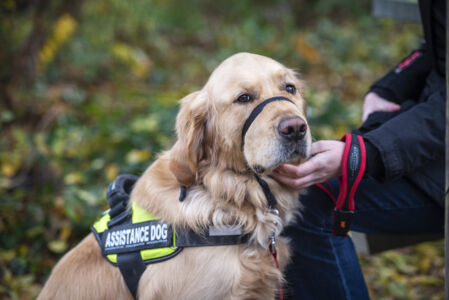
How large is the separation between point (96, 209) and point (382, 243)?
8.14 ft

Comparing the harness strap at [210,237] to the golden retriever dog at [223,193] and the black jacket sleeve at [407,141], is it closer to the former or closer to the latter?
the golden retriever dog at [223,193]

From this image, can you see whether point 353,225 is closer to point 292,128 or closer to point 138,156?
point 292,128

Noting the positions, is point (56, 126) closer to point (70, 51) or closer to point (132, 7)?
point (70, 51)

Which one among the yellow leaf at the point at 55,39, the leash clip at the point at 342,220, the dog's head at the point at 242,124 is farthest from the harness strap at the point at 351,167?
the yellow leaf at the point at 55,39

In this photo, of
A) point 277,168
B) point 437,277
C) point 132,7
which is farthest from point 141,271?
point 132,7

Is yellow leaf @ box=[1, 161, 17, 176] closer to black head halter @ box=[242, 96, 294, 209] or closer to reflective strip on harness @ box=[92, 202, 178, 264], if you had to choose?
reflective strip on harness @ box=[92, 202, 178, 264]

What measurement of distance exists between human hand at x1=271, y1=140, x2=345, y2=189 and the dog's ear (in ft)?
1.60

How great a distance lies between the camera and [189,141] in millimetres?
2139

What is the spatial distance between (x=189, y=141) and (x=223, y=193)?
346 mm

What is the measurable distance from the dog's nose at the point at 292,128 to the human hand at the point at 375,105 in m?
0.90

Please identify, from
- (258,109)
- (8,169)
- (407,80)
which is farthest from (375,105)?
(8,169)

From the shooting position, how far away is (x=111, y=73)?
702cm

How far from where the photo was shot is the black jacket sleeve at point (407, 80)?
8.50 feet

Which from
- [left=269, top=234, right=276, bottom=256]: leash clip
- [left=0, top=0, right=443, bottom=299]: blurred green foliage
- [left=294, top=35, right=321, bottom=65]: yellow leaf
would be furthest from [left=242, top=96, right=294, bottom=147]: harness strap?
[left=294, top=35, right=321, bottom=65]: yellow leaf
